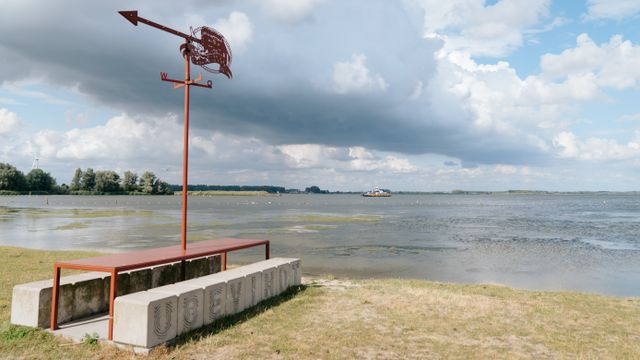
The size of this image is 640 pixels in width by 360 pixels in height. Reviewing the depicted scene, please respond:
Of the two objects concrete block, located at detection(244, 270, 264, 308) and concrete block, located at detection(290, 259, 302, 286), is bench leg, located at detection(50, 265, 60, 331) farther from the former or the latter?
concrete block, located at detection(290, 259, 302, 286)

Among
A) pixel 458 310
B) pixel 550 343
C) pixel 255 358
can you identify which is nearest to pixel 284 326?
pixel 255 358

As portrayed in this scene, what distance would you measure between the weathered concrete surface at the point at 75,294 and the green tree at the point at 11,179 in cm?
20271

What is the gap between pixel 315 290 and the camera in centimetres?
1351

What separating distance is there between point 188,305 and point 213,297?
0.88 m

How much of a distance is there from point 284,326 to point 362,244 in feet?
78.6

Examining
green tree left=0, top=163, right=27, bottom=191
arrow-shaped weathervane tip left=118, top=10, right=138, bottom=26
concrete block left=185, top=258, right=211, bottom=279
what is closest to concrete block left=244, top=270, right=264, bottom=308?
concrete block left=185, top=258, right=211, bottom=279

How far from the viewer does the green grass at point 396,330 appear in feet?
26.3

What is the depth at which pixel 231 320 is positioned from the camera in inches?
384

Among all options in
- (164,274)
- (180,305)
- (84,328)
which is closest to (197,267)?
(164,274)

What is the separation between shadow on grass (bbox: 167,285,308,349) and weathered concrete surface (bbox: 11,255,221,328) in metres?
2.85

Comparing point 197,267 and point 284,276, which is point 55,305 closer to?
point 197,267

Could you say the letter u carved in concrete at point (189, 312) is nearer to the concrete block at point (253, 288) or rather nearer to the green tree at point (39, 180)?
the concrete block at point (253, 288)

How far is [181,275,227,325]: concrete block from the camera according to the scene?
9188 millimetres

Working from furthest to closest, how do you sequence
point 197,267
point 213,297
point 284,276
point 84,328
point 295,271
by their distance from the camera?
1. point 197,267
2. point 295,271
3. point 284,276
4. point 213,297
5. point 84,328
